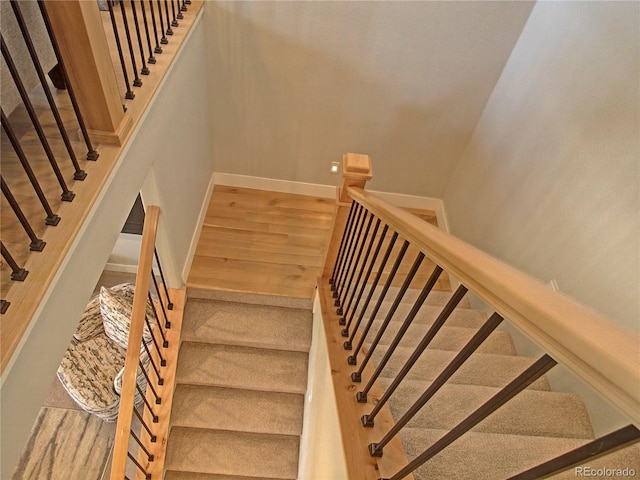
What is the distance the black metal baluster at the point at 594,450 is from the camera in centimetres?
46

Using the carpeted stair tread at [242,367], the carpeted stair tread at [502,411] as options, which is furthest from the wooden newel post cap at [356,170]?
the carpeted stair tread at [242,367]

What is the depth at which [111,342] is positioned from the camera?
3.28 m

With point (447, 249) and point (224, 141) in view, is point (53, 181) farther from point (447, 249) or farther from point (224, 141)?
point (224, 141)

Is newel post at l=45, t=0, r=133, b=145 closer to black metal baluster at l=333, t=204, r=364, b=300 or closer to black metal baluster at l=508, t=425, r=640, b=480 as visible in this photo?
black metal baluster at l=333, t=204, r=364, b=300

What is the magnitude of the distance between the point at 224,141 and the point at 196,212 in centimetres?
73

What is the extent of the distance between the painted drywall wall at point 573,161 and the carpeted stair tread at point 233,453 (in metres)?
1.77

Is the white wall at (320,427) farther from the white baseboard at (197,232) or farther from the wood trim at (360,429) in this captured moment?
the white baseboard at (197,232)

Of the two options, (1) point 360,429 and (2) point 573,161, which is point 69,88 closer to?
(1) point 360,429

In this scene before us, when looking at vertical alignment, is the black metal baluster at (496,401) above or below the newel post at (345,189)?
above

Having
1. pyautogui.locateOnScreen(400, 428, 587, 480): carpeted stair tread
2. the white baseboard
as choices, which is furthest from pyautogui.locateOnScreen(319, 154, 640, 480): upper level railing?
the white baseboard

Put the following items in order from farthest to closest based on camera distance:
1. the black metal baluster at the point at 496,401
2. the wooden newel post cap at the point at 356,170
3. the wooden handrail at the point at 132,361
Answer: the wooden newel post cap at the point at 356,170, the wooden handrail at the point at 132,361, the black metal baluster at the point at 496,401

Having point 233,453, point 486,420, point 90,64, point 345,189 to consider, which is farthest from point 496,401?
point 233,453

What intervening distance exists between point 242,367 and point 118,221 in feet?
5.36

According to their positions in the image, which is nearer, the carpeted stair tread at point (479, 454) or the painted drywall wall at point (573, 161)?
the carpeted stair tread at point (479, 454)
